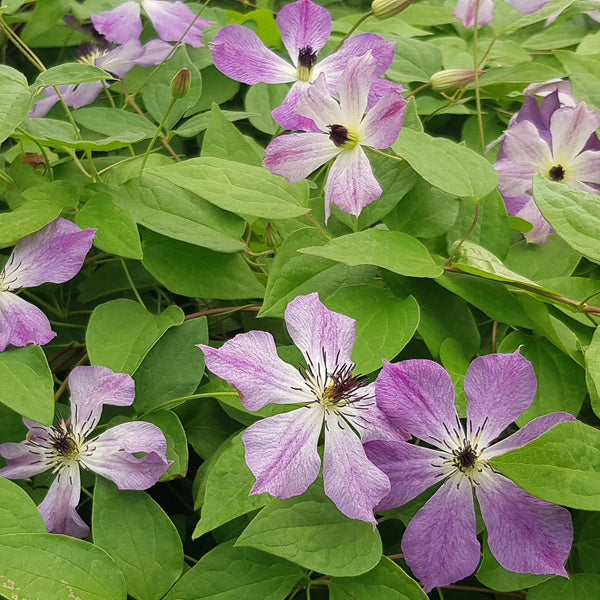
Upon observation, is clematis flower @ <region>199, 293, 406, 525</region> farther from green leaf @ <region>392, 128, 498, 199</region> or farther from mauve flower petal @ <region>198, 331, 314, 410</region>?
green leaf @ <region>392, 128, 498, 199</region>

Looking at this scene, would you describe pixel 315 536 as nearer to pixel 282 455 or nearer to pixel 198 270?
pixel 282 455

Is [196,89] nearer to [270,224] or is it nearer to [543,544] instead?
[270,224]

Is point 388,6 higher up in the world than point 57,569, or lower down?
higher up

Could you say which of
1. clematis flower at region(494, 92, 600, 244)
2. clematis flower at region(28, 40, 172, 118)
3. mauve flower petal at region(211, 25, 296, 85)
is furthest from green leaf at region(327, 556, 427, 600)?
clematis flower at region(28, 40, 172, 118)

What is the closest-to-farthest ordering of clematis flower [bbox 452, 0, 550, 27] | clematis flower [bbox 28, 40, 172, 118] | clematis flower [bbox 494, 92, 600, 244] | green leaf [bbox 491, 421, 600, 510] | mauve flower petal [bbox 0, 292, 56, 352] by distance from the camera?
green leaf [bbox 491, 421, 600, 510] → mauve flower petal [bbox 0, 292, 56, 352] → clematis flower [bbox 494, 92, 600, 244] → clematis flower [bbox 28, 40, 172, 118] → clematis flower [bbox 452, 0, 550, 27]

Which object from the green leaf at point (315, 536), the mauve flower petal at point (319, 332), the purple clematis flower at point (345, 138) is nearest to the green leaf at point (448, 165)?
the purple clematis flower at point (345, 138)

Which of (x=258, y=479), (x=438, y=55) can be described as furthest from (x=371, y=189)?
(x=438, y=55)

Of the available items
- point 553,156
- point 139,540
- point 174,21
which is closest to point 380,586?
point 139,540
